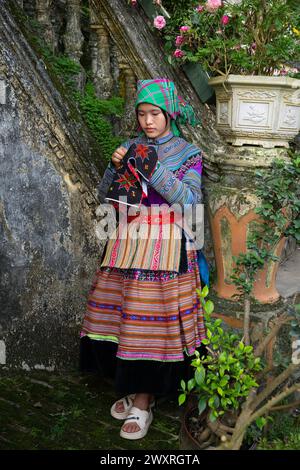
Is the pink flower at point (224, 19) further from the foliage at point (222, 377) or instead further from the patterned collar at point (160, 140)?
the foliage at point (222, 377)

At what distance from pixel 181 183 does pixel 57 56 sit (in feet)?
4.46

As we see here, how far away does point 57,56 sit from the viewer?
357 cm

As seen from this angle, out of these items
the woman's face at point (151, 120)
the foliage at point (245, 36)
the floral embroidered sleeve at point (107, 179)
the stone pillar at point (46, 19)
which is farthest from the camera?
the stone pillar at point (46, 19)

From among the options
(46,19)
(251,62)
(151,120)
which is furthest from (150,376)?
(46,19)

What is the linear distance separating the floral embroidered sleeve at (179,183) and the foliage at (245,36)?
621 mm

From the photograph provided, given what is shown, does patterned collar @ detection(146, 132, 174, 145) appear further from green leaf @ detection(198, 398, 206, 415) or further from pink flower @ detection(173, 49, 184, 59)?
green leaf @ detection(198, 398, 206, 415)

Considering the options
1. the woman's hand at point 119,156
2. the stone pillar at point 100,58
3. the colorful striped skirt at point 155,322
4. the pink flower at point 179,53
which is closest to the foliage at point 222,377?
the colorful striped skirt at point 155,322

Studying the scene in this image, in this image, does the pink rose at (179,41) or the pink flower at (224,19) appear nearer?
the pink flower at (224,19)

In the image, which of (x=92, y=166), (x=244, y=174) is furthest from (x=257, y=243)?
(x=92, y=166)

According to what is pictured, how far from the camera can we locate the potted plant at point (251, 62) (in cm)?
301

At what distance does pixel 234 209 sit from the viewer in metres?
3.17
